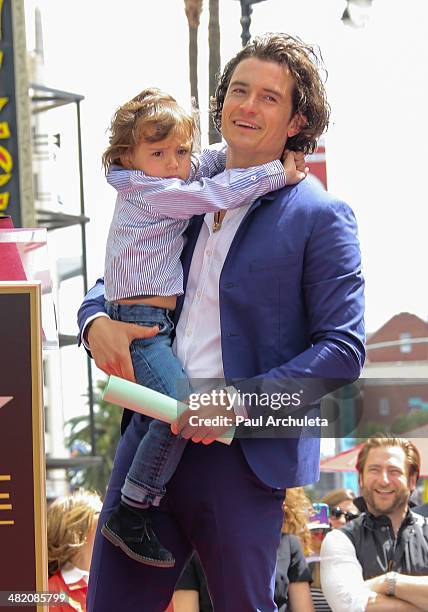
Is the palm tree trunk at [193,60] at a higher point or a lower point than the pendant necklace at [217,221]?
higher

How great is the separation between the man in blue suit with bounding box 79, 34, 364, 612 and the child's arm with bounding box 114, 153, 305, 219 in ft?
0.11

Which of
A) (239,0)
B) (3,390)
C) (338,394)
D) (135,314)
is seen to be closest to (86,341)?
(135,314)

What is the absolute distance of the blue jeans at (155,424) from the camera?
87.2 inches

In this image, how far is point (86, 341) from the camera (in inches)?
94.3

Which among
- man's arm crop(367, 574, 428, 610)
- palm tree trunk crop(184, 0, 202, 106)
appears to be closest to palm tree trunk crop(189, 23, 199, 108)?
palm tree trunk crop(184, 0, 202, 106)

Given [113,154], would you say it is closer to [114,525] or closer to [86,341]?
[86,341]

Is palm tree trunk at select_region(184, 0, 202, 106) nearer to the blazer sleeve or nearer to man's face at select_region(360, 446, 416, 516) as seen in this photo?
man's face at select_region(360, 446, 416, 516)

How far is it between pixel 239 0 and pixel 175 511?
3510mm

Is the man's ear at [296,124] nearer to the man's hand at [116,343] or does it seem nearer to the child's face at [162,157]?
the child's face at [162,157]

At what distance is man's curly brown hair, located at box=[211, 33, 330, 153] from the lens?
235cm

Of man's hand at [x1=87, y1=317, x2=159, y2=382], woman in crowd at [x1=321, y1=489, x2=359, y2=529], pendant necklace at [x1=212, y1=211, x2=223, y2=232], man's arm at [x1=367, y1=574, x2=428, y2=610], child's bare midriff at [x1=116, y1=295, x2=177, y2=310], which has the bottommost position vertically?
woman in crowd at [x1=321, y1=489, x2=359, y2=529]

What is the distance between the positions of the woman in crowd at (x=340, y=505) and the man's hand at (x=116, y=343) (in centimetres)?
235

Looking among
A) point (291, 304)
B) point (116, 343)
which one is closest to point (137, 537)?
point (116, 343)

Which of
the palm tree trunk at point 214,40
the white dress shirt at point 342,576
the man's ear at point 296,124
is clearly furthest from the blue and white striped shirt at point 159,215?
the palm tree trunk at point 214,40
